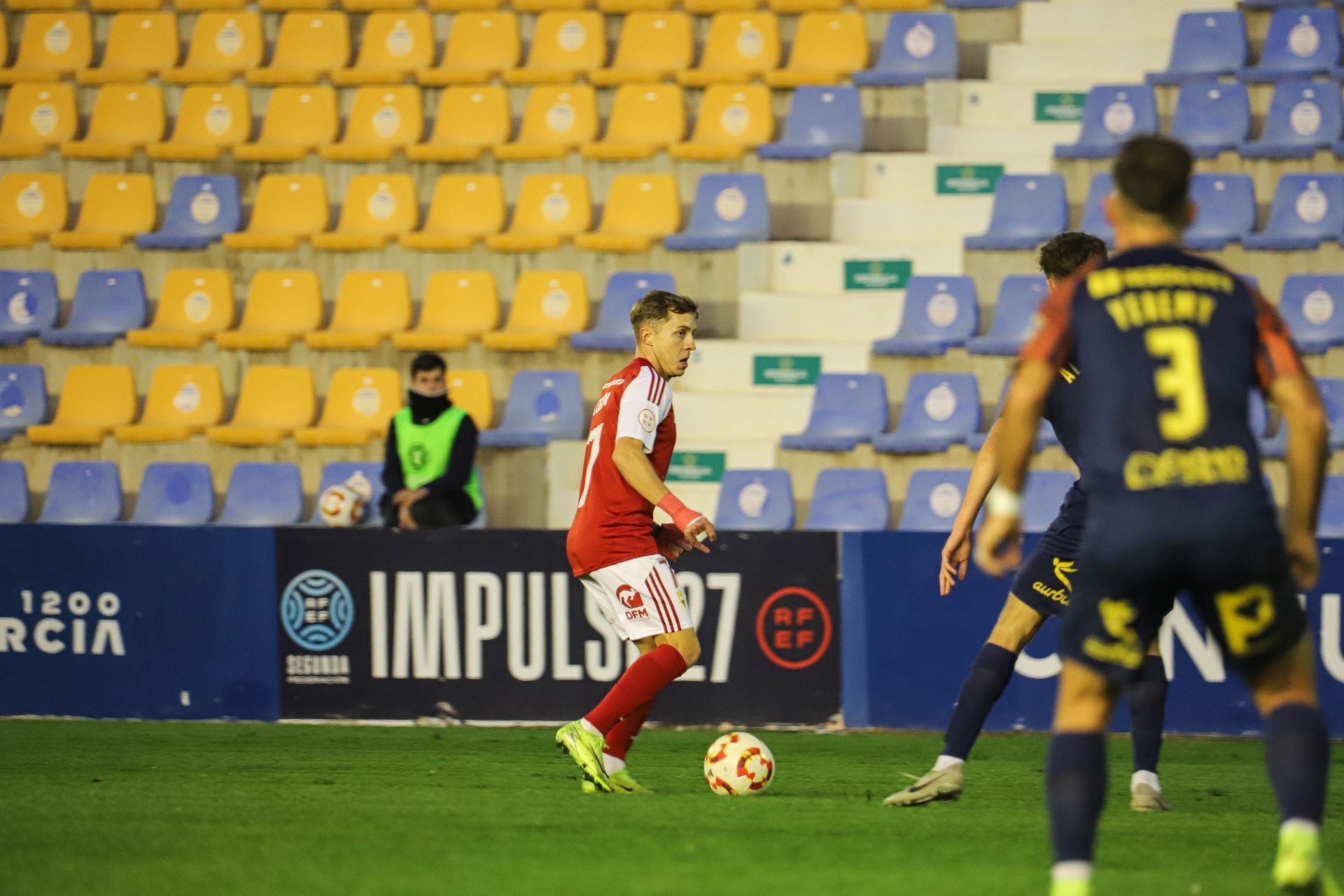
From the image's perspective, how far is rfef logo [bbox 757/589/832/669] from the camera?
30.0 ft

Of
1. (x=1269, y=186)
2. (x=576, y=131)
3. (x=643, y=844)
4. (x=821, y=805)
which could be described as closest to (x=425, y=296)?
(x=576, y=131)

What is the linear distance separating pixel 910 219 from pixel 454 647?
5.22 m

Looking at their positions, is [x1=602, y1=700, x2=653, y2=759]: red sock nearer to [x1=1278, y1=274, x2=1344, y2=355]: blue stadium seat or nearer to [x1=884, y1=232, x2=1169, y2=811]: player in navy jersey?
[x1=884, y1=232, x2=1169, y2=811]: player in navy jersey

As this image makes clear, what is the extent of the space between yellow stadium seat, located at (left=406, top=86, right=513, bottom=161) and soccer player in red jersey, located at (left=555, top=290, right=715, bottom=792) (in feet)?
23.3

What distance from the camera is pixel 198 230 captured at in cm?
1345

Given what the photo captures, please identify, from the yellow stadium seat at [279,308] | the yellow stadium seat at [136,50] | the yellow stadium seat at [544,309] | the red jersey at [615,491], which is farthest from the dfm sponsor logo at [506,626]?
the yellow stadium seat at [136,50]

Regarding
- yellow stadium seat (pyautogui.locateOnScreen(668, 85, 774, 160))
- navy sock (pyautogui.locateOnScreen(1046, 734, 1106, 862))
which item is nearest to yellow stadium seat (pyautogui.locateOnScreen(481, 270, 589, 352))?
yellow stadium seat (pyautogui.locateOnScreen(668, 85, 774, 160))

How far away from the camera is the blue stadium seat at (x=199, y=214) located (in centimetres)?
1330

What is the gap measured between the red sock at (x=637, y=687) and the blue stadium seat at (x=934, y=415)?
15.4ft

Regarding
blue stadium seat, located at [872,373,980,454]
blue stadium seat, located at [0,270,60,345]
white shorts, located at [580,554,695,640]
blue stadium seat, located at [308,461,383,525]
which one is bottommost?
white shorts, located at [580,554,695,640]

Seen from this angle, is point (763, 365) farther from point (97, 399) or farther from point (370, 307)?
point (97, 399)

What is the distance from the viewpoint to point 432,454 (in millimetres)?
10234

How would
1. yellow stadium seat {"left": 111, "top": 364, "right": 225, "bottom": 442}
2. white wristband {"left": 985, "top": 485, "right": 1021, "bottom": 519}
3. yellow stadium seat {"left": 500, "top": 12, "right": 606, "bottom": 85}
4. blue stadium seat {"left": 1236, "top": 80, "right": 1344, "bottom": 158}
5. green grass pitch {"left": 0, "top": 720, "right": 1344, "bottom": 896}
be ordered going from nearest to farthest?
white wristband {"left": 985, "top": 485, "right": 1021, "bottom": 519} < green grass pitch {"left": 0, "top": 720, "right": 1344, "bottom": 896} < blue stadium seat {"left": 1236, "top": 80, "right": 1344, "bottom": 158} < yellow stadium seat {"left": 111, "top": 364, "right": 225, "bottom": 442} < yellow stadium seat {"left": 500, "top": 12, "right": 606, "bottom": 85}

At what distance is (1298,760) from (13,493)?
1003 cm
